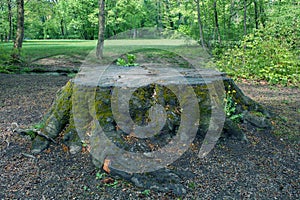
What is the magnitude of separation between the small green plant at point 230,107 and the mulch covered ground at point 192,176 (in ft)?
0.86

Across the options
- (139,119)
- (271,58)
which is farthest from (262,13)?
(139,119)

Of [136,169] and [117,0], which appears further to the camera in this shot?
[117,0]

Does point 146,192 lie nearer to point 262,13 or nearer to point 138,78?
point 138,78

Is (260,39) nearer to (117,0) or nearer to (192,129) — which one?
(192,129)

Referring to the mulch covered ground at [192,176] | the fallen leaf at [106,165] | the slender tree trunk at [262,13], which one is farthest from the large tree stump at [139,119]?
the slender tree trunk at [262,13]

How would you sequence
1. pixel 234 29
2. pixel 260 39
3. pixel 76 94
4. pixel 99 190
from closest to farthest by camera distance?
pixel 99 190, pixel 76 94, pixel 260 39, pixel 234 29

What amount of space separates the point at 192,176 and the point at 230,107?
1.24 meters

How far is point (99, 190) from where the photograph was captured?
2.43 metres

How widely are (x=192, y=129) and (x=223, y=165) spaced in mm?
500

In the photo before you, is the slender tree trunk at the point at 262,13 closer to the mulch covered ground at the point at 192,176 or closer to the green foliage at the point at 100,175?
the mulch covered ground at the point at 192,176

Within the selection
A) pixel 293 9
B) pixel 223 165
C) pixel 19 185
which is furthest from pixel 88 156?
pixel 293 9

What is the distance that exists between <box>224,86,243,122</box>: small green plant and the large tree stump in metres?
0.02

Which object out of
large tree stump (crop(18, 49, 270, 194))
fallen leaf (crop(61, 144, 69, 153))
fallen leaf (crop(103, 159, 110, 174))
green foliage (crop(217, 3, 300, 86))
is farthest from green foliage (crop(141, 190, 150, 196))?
green foliage (crop(217, 3, 300, 86))

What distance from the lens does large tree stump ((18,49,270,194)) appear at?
2785mm
